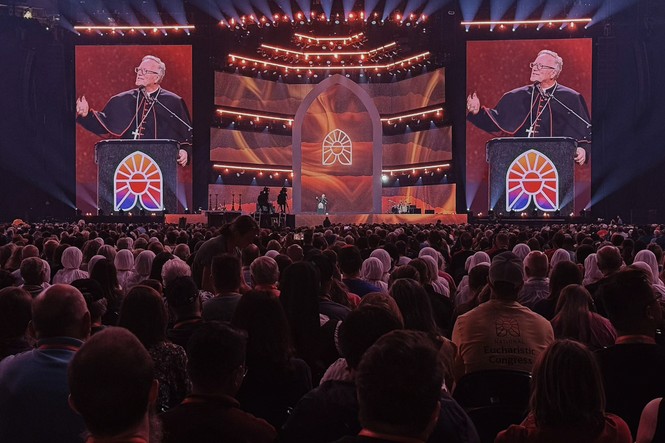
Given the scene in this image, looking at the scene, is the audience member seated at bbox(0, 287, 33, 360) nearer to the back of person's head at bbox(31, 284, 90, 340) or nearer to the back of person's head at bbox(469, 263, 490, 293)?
the back of person's head at bbox(31, 284, 90, 340)

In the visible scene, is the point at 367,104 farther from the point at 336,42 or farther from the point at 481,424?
the point at 481,424

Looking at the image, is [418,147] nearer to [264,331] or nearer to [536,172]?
[536,172]

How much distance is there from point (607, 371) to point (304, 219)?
3462 cm

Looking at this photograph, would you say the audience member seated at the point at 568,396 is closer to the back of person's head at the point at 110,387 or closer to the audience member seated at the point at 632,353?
the audience member seated at the point at 632,353

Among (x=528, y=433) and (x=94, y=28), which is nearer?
(x=528, y=433)

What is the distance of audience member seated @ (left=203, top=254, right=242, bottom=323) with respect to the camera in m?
6.23

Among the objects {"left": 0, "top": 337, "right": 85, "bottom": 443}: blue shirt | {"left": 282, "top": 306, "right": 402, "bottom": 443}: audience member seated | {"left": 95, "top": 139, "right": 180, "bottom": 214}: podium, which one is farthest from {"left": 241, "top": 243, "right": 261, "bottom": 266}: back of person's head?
{"left": 95, "top": 139, "right": 180, "bottom": 214}: podium

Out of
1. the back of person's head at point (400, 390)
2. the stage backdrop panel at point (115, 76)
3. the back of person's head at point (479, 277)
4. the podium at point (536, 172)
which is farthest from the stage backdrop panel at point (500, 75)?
the back of person's head at point (400, 390)

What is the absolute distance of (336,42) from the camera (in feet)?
161

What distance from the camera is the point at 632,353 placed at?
4.50m

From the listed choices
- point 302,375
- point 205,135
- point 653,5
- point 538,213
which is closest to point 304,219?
point 205,135

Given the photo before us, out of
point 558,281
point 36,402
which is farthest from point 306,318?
point 558,281

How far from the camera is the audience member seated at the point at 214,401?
3.41 m

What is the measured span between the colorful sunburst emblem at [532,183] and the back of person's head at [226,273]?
122 ft
